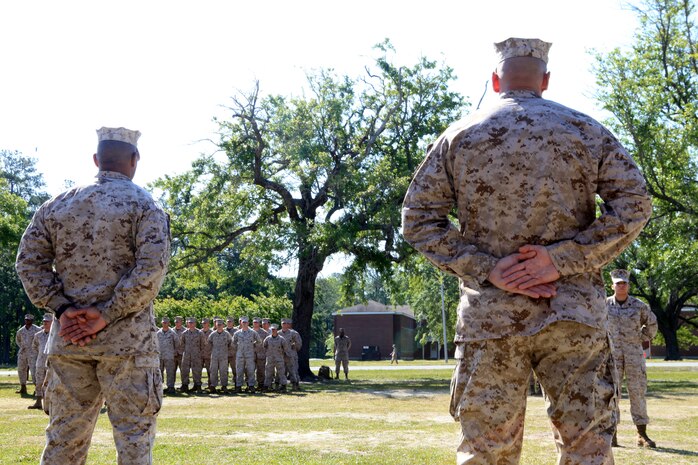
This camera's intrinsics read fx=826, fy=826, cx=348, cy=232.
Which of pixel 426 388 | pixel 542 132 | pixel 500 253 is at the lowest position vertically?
pixel 426 388

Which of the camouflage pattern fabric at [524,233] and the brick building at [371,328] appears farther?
the brick building at [371,328]

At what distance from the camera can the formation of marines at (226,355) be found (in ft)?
81.4

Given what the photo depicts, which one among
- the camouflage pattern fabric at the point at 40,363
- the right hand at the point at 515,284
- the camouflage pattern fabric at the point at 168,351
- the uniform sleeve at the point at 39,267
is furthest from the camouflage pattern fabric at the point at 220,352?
the right hand at the point at 515,284

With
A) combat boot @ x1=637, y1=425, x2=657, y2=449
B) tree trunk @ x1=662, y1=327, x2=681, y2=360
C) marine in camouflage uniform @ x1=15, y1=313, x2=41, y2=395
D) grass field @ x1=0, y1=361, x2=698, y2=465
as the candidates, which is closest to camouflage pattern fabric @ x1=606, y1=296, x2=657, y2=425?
combat boot @ x1=637, y1=425, x2=657, y2=449

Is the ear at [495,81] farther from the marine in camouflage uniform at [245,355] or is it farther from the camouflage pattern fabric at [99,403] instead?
the marine in camouflage uniform at [245,355]

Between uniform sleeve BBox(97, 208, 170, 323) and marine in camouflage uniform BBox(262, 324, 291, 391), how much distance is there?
20.7 m

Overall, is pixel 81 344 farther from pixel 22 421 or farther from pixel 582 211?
pixel 22 421

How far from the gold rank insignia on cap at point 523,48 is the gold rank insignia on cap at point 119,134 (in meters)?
2.50

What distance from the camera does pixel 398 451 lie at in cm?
966

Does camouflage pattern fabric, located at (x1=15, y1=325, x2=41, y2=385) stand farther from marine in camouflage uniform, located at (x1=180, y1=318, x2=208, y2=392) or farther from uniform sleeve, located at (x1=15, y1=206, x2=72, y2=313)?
uniform sleeve, located at (x1=15, y1=206, x2=72, y2=313)

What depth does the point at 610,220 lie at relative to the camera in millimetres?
3832

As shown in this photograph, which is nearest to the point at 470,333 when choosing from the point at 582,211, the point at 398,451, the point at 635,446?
the point at 582,211

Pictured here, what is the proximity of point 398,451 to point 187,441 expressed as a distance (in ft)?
9.82

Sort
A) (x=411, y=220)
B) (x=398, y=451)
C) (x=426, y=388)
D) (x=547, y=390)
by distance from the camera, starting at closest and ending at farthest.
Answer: (x=547, y=390) → (x=411, y=220) → (x=398, y=451) → (x=426, y=388)
